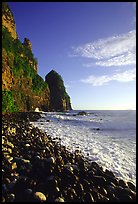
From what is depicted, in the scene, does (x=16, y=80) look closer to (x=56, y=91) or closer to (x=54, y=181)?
(x=54, y=181)

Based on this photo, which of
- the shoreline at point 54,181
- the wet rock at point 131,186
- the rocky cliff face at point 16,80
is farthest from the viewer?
the rocky cliff face at point 16,80

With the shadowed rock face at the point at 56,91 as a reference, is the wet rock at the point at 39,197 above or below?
below

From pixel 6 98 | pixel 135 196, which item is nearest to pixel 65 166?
pixel 135 196

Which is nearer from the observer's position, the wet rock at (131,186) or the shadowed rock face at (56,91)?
the wet rock at (131,186)

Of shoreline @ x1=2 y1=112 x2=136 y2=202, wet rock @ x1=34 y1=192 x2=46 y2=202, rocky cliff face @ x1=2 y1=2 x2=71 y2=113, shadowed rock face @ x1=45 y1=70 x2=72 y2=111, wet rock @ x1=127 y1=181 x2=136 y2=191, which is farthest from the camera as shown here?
shadowed rock face @ x1=45 y1=70 x2=72 y2=111

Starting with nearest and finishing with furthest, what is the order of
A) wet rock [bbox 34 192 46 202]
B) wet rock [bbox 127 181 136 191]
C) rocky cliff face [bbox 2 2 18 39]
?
wet rock [bbox 34 192 46 202], wet rock [bbox 127 181 136 191], rocky cliff face [bbox 2 2 18 39]

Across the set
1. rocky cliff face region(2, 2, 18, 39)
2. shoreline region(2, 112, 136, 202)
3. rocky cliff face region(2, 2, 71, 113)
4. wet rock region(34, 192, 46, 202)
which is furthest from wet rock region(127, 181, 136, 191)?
rocky cliff face region(2, 2, 18, 39)

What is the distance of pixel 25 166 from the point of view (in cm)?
580

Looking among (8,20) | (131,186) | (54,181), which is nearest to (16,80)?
(8,20)

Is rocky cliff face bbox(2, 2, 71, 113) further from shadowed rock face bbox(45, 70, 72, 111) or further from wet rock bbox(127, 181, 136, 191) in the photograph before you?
shadowed rock face bbox(45, 70, 72, 111)

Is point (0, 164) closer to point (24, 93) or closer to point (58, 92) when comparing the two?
point (24, 93)

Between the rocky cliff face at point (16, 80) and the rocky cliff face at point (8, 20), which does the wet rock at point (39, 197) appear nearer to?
the rocky cliff face at point (16, 80)

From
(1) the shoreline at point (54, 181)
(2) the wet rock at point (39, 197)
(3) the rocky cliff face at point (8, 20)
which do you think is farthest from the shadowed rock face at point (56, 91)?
(2) the wet rock at point (39, 197)

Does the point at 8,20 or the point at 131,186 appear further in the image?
the point at 8,20
